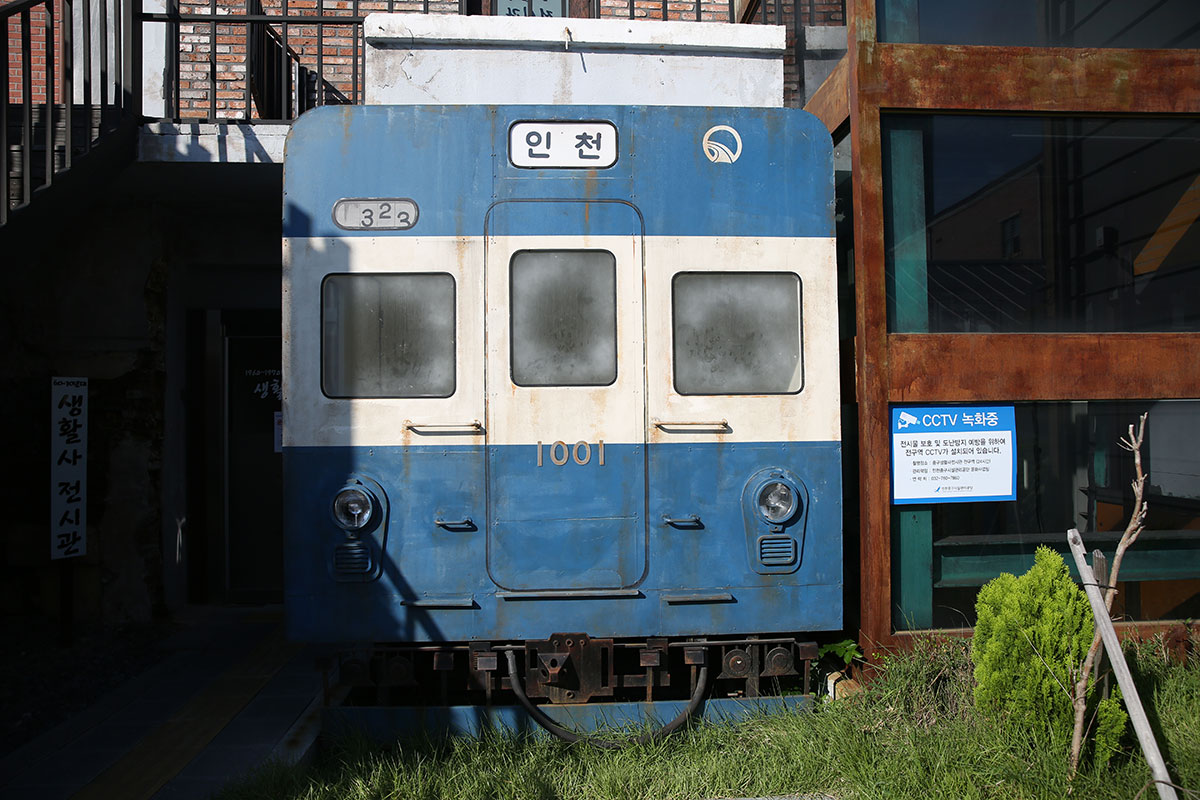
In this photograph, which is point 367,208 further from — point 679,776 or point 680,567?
point 679,776

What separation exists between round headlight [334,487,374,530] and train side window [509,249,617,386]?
954 millimetres

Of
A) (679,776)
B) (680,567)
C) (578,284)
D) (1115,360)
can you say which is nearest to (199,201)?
(578,284)

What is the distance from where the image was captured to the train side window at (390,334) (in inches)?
162

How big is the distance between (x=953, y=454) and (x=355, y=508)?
3.26 m

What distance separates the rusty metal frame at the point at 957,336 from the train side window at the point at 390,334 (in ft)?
7.59

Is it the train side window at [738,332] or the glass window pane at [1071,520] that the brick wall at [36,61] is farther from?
the glass window pane at [1071,520]

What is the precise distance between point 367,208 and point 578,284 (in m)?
1.12

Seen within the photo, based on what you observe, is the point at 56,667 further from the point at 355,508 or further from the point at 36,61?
the point at 36,61

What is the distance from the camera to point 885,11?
4816 mm

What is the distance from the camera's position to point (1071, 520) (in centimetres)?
487

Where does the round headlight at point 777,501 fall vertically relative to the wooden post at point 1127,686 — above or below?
above

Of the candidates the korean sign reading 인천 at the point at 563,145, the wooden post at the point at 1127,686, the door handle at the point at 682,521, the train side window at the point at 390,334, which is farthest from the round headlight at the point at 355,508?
the wooden post at the point at 1127,686

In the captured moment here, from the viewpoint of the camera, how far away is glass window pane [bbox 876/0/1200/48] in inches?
191

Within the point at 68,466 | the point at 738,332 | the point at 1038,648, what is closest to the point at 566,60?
the point at 738,332
